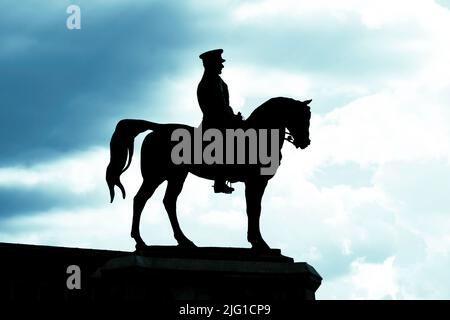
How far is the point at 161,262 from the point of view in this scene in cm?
2147

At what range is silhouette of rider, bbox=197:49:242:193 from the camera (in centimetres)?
2223

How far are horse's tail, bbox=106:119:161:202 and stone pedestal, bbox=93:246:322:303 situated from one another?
1.54m

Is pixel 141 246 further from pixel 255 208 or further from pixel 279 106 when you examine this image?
pixel 279 106

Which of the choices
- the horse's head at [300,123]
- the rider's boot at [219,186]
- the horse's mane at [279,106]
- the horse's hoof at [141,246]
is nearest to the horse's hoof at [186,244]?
the horse's hoof at [141,246]

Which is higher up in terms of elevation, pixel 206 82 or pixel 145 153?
pixel 206 82

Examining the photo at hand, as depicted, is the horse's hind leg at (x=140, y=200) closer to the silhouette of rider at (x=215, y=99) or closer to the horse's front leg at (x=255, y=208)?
the silhouette of rider at (x=215, y=99)

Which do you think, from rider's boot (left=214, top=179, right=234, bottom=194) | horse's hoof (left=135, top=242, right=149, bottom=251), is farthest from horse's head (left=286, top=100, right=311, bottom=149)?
horse's hoof (left=135, top=242, right=149, bottom=251)

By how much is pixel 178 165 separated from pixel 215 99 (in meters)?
1.57

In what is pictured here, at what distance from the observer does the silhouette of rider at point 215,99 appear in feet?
72.9

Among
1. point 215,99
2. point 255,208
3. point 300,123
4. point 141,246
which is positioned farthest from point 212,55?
point 141,246
